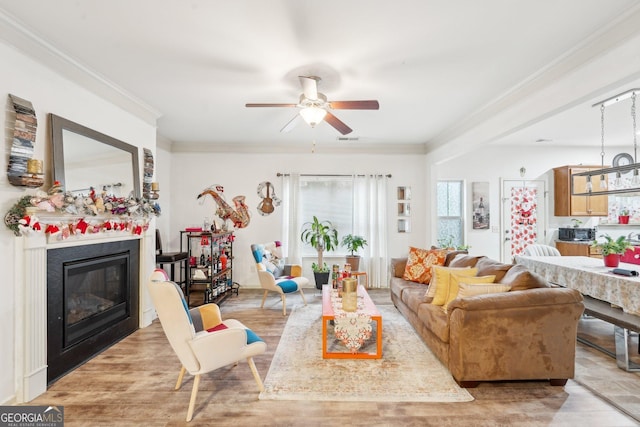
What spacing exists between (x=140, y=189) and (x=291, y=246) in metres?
2.76

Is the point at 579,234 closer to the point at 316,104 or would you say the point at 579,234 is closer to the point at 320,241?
the point at 320,241

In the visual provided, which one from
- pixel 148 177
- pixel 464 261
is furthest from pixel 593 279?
pixel 148 177

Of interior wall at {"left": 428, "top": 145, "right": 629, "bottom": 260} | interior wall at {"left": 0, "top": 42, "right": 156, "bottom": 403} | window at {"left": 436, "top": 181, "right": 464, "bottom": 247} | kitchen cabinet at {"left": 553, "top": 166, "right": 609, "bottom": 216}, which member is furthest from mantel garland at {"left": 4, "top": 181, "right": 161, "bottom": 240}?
kitchen cabinet at {"left": 553, "top": 166, "right": 609, "bottom": 216}

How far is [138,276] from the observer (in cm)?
369

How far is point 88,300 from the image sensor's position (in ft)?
9.71

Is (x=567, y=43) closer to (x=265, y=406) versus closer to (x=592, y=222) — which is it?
(x=265, y=406)

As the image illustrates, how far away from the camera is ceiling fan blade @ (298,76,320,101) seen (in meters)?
2.56

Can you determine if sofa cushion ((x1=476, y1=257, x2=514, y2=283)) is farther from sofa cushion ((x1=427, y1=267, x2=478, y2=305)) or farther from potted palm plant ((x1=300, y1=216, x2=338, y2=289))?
potted palm plant ((x1=300, y1=216, x2=338, y2=289))

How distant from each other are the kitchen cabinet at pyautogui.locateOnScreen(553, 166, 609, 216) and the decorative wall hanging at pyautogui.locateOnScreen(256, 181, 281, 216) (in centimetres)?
534

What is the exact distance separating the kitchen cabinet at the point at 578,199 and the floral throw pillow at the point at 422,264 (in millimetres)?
3355

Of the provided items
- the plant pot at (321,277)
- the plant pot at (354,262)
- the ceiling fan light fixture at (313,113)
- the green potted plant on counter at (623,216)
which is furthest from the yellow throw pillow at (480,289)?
the green potted plant on counter at (623,216)

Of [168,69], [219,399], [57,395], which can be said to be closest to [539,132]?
[168,69]

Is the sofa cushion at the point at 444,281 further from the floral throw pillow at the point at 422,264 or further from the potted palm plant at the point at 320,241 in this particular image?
the potted palm plant at the point at 320,241

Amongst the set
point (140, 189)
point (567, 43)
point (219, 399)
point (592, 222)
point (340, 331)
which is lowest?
point (219, 399)
